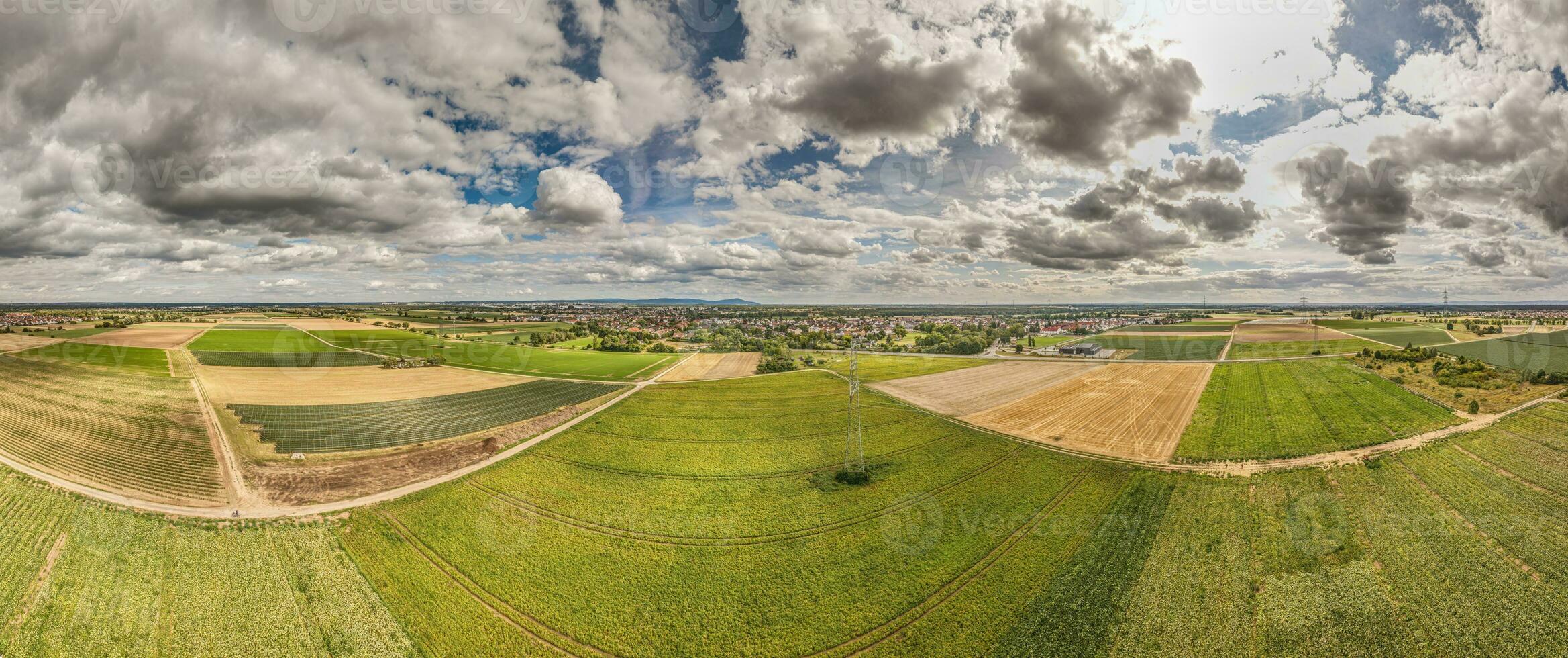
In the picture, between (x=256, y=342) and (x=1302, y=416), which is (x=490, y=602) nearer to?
(x=1302, y=416)

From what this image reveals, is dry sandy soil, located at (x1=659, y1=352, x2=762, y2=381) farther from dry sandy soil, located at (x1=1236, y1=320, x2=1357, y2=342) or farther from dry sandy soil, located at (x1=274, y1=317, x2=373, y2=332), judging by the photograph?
dry sandy soil, located at (x1=1236, y1=320, x2=1357, y2=342)

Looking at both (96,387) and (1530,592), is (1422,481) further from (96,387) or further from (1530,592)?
(96,387)

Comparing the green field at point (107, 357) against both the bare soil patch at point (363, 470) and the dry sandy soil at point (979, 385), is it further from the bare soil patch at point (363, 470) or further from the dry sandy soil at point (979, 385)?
the dry sandy soil at point (979, 385)

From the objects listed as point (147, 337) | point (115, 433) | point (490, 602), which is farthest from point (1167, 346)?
point (147, 337)

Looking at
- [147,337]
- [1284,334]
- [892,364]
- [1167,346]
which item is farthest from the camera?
[1284,334]

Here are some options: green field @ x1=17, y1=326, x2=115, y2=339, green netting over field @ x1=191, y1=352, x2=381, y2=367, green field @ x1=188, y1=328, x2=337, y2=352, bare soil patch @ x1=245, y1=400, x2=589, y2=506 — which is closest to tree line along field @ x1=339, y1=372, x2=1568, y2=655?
bare soil patch @ x1=245, y1=400, x2=589, y2=506

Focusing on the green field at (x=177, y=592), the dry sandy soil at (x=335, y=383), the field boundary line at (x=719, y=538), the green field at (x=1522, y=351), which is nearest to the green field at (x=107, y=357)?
the dry sandy soil at (x=335, y=383)
